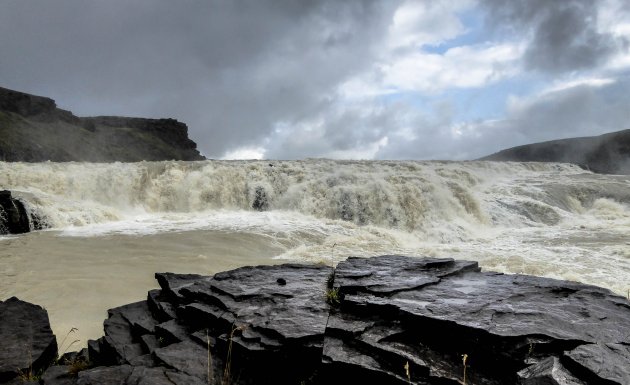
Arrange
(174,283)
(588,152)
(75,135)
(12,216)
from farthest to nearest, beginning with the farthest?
1. (75,135)
2. (588,152)
3. (12,216)
4. (174,283)

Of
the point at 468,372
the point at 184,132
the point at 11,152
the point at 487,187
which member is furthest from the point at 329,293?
the point at 184,132

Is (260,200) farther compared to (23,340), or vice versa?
(260,200)

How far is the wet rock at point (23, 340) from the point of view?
420cm

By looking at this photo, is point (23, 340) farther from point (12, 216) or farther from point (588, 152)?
point (588, 152)

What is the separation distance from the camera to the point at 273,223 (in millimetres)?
16766

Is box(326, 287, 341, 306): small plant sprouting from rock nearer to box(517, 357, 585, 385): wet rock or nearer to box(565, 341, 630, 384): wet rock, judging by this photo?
box(517, 357, 585, 385): wet rock

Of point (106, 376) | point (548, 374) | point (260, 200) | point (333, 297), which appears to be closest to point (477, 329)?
point (548, 374)

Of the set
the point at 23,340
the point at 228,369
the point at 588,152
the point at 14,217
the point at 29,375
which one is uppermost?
the point at 588,152

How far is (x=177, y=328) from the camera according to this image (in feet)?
14.4

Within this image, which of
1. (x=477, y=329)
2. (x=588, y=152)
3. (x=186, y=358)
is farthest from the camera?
(x=588, y=152)

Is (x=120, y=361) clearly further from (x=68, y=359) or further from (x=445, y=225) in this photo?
(x=445, y=225)

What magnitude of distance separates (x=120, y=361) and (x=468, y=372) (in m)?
3.33

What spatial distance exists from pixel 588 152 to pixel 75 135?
72.6 meters

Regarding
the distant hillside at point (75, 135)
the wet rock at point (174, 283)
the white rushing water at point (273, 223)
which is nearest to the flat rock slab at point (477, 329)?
the wet rock at point (174, 283)
